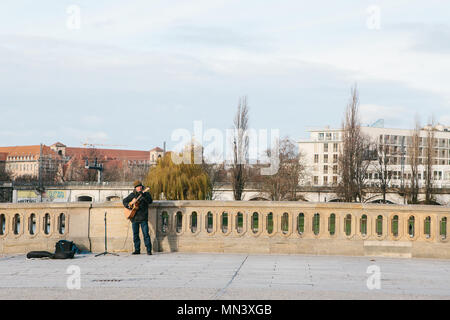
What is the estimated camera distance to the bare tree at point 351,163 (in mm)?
50125

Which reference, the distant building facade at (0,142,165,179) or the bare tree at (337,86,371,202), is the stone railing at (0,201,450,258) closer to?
the bare tree at (337,86,371,202)

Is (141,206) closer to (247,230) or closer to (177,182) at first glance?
(247,230)

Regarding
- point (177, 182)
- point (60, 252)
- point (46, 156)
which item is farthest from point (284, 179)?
point (46, 156)

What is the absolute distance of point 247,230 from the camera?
1238cm

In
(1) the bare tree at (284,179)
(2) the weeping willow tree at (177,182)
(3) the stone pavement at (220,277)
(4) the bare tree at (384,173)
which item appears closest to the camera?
(3) the stone pavement at (220,277)

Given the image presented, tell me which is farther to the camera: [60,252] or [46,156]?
[46,156]

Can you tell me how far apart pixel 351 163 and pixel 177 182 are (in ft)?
58.8

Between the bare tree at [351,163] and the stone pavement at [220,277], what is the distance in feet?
128

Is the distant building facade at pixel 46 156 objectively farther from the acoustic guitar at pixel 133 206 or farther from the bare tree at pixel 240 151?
the acoustic guitar at pixel 133 206

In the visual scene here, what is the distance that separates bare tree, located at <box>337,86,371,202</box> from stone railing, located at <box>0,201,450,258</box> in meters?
37.5

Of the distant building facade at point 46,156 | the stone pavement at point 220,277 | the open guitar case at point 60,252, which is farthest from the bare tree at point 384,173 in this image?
the distant building facade at point 46,156

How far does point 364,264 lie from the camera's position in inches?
421

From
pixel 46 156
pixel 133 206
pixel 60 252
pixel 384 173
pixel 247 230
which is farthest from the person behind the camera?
pixel 46 156

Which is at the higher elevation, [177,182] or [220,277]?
[220,277]
